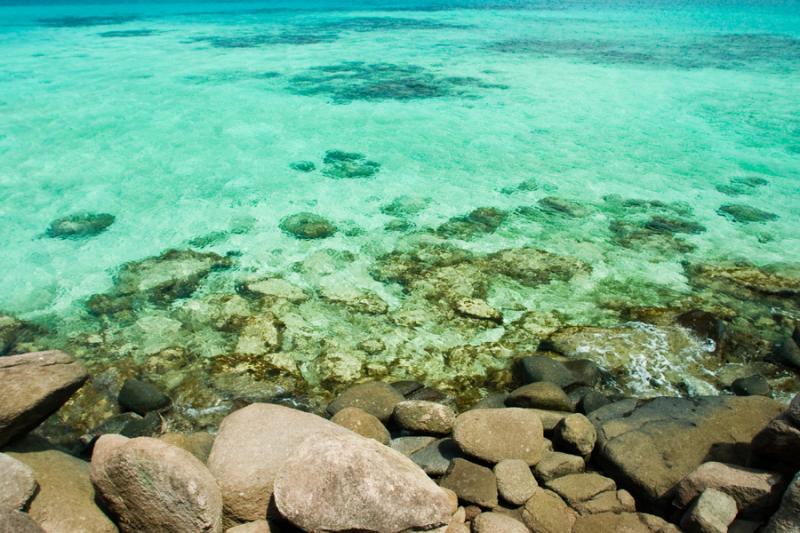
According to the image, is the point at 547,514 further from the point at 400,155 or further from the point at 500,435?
the point at 400,155

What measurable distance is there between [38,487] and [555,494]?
361 cm

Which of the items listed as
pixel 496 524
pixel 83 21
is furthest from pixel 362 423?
pixel 83 21

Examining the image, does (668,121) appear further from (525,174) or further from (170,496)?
(170,496)

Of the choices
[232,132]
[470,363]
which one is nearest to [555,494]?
[470,363]

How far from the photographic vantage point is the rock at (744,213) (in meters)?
9.28

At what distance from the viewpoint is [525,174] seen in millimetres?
11188

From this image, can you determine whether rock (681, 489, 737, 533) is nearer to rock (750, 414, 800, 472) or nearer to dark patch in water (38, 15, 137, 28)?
rock (750, 414, 800, 472)

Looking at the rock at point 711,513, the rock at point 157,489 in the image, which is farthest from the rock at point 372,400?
the rock at point 711,513

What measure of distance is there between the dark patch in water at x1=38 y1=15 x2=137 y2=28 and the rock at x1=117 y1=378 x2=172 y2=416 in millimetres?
35625

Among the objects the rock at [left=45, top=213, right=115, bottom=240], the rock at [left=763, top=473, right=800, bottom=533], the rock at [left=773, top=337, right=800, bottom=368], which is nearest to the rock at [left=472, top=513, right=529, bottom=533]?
the rock at [left=763, top=473, right=800, bottom=533]

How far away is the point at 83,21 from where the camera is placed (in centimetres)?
3462

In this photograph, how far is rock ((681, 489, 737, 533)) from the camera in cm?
315

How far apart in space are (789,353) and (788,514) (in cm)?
354

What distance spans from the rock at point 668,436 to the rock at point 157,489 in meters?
3.05
